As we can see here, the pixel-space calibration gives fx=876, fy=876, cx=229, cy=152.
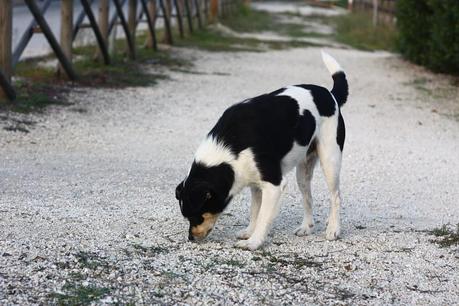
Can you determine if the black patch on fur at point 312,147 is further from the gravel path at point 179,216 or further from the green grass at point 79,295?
the green grass at point 79,295

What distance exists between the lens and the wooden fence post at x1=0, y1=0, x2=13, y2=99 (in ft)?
37.0

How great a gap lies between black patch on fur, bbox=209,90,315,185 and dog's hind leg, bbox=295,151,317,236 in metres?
0.59

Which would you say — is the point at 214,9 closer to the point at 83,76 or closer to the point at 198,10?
the point at 198,10

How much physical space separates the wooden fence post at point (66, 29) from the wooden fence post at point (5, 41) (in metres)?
2.50

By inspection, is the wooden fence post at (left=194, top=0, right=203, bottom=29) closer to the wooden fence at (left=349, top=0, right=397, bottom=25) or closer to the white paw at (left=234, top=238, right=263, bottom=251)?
the wooden fence at (left=349, top=0, right=397, bottom=25)

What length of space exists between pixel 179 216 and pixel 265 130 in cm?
126

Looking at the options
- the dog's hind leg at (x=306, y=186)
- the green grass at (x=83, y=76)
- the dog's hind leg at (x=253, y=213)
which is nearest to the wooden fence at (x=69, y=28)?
the green grass at (x=83, y=76)

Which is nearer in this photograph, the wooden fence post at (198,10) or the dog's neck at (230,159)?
the dog's neck at (230,159)

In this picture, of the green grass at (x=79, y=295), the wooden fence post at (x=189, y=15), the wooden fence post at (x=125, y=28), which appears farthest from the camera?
the wooden fence post at (x=189, y=15)

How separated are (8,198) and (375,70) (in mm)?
14026

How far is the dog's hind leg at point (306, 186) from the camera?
6.77m

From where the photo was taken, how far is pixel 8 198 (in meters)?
6.97

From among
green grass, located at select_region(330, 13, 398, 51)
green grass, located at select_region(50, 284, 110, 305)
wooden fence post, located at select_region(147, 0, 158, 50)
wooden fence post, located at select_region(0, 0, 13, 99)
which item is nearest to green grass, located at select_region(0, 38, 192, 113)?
wooden fence post, located at select_region(0, 0, 13, 99)

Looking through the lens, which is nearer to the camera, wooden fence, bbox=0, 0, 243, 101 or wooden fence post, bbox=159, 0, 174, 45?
wooden fence, bbox=0, 0, 243, 101
